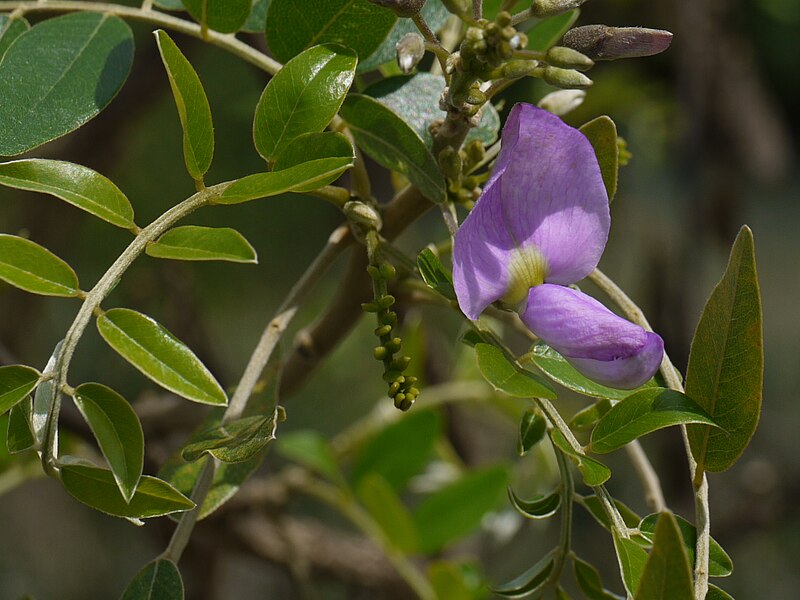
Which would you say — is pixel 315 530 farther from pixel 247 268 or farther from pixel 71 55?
pixel 247 268

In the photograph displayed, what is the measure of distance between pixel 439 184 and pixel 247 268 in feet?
6.39

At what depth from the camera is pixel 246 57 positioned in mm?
349

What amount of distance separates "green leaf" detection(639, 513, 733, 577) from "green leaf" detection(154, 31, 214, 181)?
0.18 m

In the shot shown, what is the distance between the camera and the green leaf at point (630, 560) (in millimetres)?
263

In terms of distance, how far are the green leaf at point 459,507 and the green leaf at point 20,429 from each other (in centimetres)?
46

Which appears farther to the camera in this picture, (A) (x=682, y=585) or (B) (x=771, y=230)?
(B) (x=771, y=230)

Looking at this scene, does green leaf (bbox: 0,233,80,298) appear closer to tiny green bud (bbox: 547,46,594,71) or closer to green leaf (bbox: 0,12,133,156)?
green leaf (bbox: 0,12,133,156)

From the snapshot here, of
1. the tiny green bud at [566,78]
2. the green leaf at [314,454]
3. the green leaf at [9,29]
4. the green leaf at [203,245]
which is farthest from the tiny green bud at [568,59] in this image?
the green leaf at [314,454]

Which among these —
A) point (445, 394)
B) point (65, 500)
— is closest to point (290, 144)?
point (445, 394)

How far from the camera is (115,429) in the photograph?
0.27 meters

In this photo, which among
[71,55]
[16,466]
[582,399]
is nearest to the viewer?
[71,55]

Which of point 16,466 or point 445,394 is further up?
point 16,466

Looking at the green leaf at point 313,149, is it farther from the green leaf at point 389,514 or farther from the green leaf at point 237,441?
the green leaf at point 389,514

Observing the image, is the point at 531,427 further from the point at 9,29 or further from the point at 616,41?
the point at 9,29
